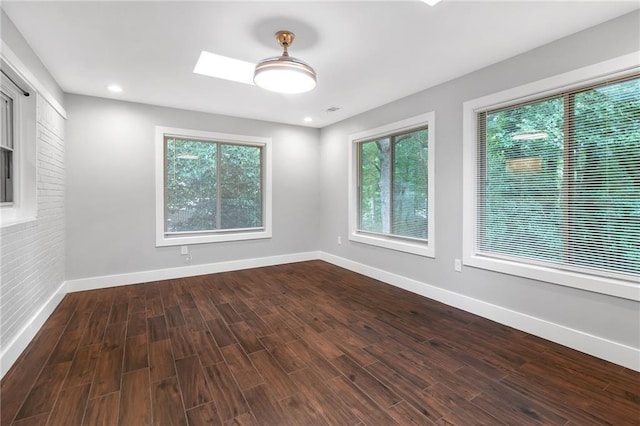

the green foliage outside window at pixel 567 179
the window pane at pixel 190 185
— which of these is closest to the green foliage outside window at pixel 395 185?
the green foliage outside window at pixel 567 179

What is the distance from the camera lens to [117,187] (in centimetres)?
392

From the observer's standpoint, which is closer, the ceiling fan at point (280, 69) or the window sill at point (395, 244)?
the ceiling fan at point (280, 69)

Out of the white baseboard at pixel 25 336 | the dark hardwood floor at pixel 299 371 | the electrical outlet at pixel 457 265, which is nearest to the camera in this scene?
the dark hardwood floor at pixel 299 371

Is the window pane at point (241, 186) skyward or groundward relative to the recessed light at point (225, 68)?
groundward

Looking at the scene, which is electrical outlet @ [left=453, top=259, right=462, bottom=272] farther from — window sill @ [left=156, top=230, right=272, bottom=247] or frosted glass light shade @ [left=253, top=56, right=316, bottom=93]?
window sill @ [left=156, top=230, right=272, bottom=247]

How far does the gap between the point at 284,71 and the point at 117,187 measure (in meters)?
2.98

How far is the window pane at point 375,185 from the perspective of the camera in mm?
4316

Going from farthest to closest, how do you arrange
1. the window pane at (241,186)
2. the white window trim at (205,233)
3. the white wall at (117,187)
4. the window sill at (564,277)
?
the window pane at (241,186)
the white window trim at (205,233)
the white wall at (117,187)
the window sill at (564,277)

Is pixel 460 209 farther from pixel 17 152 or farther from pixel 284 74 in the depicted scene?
pixel 17 152

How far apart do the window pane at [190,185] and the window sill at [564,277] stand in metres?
3.71

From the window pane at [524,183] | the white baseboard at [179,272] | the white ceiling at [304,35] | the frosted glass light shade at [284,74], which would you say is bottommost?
the white baseboard at [179,272]

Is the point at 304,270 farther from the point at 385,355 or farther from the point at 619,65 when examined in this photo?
the point at 619,65

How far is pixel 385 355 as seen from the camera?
2.25 metres

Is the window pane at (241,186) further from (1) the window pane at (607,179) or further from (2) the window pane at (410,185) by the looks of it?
(1) the window pane at (607,179)
